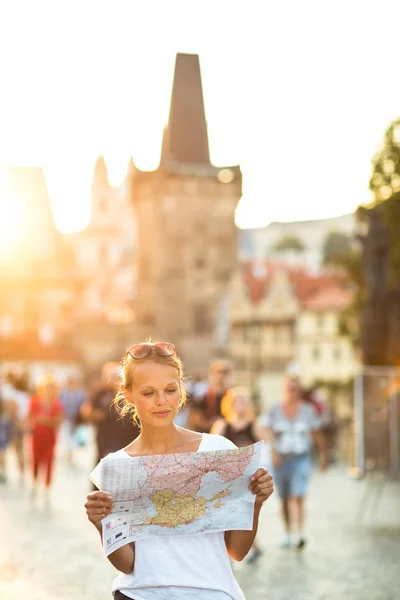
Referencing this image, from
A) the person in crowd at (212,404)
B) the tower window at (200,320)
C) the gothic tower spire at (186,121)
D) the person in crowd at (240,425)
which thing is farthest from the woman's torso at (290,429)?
the gothic tower spire at (186,121)

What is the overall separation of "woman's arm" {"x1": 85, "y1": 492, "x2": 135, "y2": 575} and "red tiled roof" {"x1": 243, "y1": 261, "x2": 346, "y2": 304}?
265ft

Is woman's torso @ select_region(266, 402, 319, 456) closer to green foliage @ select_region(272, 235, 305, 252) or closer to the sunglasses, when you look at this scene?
the sunglasses

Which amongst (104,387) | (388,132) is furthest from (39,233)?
(104,387)

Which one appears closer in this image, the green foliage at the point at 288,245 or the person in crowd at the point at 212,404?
the person in crowd at the point at 212,404

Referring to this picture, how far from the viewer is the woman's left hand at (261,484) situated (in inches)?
152

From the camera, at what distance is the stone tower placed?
82.9 m

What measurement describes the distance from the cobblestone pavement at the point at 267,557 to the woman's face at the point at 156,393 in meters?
4.95

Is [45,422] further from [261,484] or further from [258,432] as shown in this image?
[261,484]

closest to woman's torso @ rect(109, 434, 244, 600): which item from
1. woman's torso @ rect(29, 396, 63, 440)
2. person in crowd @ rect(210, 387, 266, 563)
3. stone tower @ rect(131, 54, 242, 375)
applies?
person in crowd @ rect(210, 387, 266, 563)

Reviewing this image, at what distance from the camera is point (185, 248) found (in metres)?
84.2

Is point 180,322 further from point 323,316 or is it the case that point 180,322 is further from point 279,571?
point 279,571

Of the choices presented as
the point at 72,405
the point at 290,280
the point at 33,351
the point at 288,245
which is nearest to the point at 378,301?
the point at 72,405

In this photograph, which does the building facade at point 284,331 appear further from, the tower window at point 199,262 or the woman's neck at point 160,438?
the woman's neck at point 160,438

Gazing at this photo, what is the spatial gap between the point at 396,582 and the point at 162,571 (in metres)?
5.94
